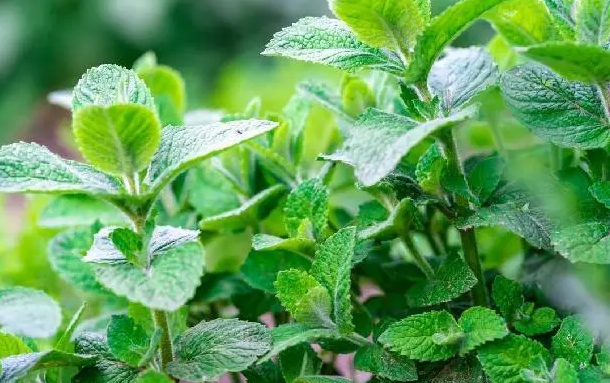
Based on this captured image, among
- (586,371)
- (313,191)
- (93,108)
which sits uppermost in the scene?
(93,108)

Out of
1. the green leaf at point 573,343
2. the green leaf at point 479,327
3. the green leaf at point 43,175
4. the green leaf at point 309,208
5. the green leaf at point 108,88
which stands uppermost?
the green leaf at point 108,88

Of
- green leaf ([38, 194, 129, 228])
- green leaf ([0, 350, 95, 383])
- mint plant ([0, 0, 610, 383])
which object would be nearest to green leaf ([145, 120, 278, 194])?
mint plant ([0, 0, 610, 383])

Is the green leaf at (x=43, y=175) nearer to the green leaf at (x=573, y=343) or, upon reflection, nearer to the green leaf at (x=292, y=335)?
the green leaf at (x=292, y=335)

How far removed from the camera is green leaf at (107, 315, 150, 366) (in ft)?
1.55

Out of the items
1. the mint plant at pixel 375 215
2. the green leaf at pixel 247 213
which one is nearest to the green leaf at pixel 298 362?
the mint plant at pixel 375 215

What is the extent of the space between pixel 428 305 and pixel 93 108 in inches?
8.8

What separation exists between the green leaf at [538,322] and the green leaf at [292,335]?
0.36 ft

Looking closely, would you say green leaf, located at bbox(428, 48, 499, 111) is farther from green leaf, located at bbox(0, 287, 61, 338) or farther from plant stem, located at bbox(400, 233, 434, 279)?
green leaf, located at bbox(0, 287, 61, 338)

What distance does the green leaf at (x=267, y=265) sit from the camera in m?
0.57

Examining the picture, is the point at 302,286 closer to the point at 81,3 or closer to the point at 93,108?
the point at 93,108

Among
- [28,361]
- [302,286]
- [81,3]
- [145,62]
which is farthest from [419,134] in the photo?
[81,3]

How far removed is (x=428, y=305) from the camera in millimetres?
503

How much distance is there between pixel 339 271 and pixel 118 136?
0.45 feet

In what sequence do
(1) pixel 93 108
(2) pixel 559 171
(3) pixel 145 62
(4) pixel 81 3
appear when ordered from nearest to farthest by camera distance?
(1) pixel 93 108 → (2) pixel 559 171 → (3) pixel 145 62 → (4) pixel 81 3
